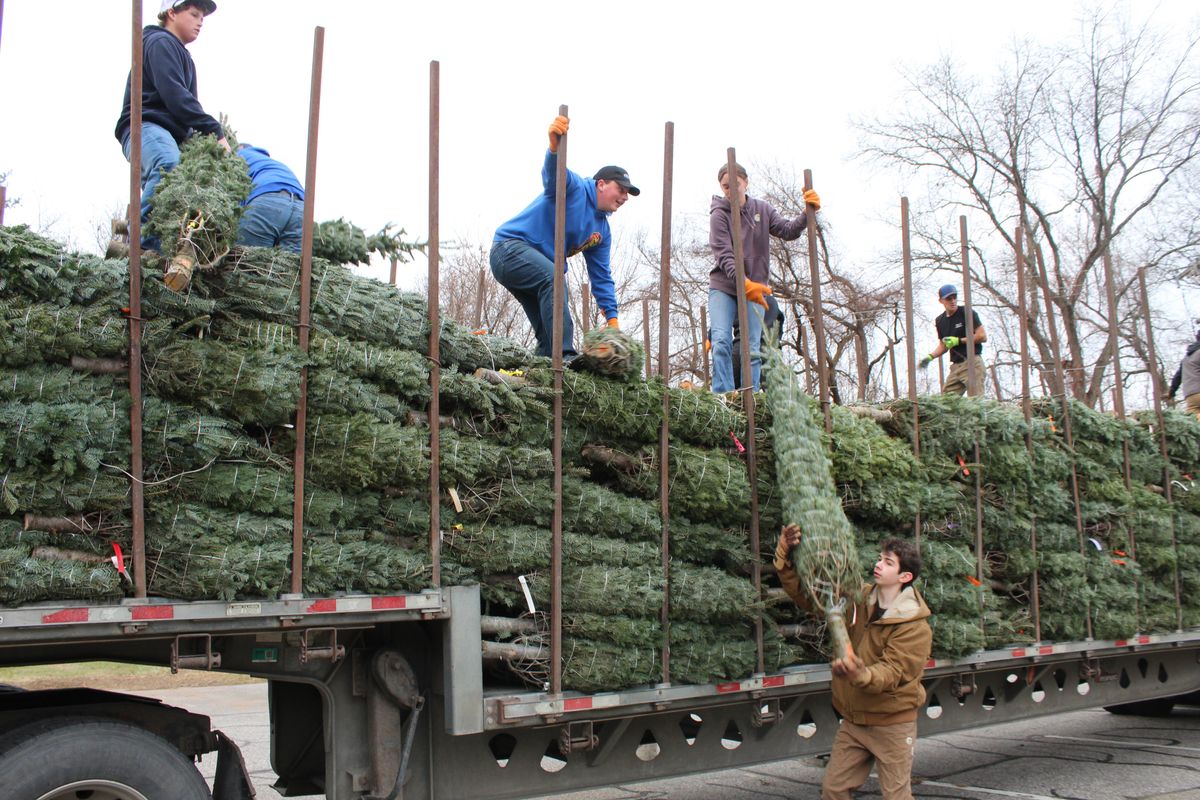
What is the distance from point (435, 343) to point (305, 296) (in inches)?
25.6

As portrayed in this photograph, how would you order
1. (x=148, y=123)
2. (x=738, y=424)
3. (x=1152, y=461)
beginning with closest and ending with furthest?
(x=148, y=123) < (x=738, y=424) < (x=1152, y=461)

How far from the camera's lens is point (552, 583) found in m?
4.83

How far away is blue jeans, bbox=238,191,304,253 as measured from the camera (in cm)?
504

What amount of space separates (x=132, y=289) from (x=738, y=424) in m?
3.30

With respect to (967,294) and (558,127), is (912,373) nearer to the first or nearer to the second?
(967,294)

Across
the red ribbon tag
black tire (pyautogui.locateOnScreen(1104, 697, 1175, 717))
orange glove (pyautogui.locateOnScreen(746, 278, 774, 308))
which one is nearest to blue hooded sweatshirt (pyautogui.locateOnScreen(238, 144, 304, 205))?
the red ribbon tag

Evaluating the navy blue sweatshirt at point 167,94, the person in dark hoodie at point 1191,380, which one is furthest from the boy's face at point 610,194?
the person in dark hoodie at point 1191,380

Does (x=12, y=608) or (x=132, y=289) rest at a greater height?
(x=132, y=289)

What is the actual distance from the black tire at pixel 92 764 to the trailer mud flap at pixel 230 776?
1.51 feet

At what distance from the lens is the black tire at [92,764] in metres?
3.59

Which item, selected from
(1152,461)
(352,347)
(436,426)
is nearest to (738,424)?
(436,426)

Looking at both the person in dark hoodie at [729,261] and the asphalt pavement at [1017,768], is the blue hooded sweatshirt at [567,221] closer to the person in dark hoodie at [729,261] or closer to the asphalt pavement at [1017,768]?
the person in dark hoodie at [729,261]

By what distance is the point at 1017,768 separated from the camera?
8219 mm

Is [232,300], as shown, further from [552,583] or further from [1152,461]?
[1152,461]
